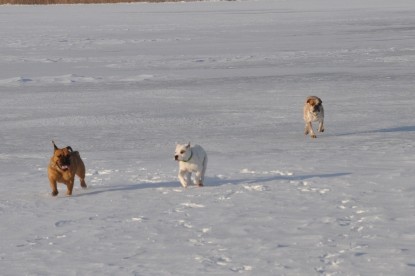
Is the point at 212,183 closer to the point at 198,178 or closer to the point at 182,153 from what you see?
the point at 198,178

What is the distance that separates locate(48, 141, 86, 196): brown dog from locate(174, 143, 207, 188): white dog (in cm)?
101

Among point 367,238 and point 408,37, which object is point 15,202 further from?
point 408,37

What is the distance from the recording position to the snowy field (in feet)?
21.1

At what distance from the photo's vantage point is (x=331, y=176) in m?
9.27

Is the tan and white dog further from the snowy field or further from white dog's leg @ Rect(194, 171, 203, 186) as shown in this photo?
white dog's leg @ Rect(194, 171, 203, 186)

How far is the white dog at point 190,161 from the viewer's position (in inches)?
335

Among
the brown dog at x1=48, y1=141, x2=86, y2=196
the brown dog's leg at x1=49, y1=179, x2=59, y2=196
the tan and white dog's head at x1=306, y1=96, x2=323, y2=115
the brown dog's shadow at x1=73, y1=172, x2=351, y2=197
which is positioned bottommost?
the brown dog's shadow at x1=73, y1=172, x2=351, y2=197

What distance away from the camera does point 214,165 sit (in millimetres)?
10297

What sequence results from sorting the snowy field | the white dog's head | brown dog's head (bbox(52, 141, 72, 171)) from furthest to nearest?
1. the white dog's head
2. brown dog's head (bbox(52, 141, 72, 171))
3. the snowy field

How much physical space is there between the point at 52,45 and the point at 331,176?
2424 cm

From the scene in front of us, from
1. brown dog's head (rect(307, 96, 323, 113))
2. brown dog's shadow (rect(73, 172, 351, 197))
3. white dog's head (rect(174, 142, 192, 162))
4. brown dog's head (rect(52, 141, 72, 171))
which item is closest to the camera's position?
brown dog's head (rect(52, 141, 72, 171))

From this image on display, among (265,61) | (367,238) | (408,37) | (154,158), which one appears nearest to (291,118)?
(154,158)

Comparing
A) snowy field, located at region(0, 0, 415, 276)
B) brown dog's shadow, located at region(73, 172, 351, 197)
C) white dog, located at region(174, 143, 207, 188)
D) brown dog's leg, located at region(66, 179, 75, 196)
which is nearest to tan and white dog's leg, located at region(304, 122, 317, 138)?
snowy field, located at region(0, 0, 415, 276)

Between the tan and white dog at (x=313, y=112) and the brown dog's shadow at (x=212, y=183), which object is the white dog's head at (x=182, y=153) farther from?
the tan and white dog at (x=313, y=112)
